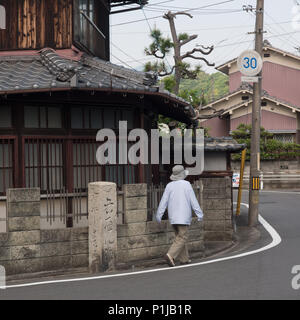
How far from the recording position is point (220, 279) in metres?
9.83

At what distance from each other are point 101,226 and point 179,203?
5.25 feet

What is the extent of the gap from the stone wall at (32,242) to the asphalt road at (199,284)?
1.17 m

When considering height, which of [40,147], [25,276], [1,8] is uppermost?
[1,8]

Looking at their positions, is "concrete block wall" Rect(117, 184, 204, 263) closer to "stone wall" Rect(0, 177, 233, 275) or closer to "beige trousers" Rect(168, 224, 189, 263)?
"stone wall" Rect(0, 177, 233, 275)

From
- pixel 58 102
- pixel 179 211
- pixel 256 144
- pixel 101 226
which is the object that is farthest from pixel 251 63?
pixel 101 226

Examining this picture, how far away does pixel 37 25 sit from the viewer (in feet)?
48.9

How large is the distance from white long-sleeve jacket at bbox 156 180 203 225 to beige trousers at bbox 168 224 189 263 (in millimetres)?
137

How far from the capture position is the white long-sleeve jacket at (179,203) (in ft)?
38.6

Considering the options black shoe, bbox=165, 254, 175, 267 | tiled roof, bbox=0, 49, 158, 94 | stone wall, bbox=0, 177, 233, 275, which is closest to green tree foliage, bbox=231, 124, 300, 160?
tiled roof, bbox=0, 49, 158, 94

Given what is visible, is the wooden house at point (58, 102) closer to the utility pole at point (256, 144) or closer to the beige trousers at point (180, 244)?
the beige trousers at point (180, 244)

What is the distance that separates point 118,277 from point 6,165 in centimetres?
398

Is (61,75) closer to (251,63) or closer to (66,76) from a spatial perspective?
(66,76)

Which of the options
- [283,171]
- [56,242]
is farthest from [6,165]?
[283,171]
